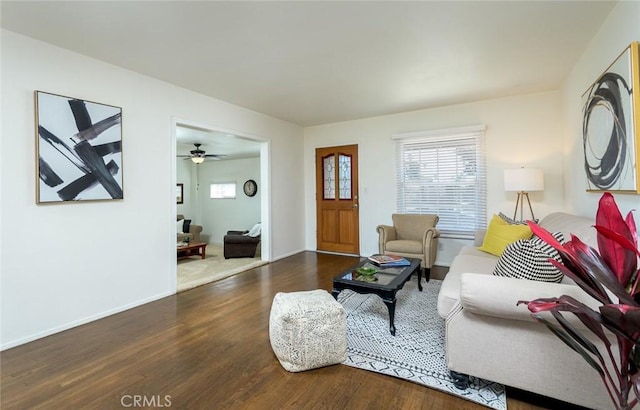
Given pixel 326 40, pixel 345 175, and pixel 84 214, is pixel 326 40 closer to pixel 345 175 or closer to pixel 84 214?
pixel 84 214

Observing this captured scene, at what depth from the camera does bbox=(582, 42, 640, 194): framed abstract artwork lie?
1.87 m

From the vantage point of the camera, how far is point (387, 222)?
202 inches

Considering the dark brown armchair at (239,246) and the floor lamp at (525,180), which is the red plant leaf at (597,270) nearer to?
the floor lamp at (525,180)

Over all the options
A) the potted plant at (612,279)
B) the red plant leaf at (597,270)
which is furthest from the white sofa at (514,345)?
the red plant leaf at (597,270)

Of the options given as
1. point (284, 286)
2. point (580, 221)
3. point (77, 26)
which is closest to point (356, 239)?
point (284, 286)

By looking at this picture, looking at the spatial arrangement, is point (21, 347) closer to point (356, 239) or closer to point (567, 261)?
point (567, 261)

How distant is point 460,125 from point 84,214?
480cm

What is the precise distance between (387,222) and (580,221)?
289 centimetres

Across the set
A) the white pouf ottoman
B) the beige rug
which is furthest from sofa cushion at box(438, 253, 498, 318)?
the beige rug

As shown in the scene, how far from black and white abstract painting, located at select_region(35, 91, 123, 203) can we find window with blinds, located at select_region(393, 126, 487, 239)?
12.8ft

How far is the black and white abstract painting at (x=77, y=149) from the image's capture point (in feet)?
8.07

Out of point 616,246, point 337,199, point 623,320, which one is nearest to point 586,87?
point 616,246

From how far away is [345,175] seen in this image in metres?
5.57
